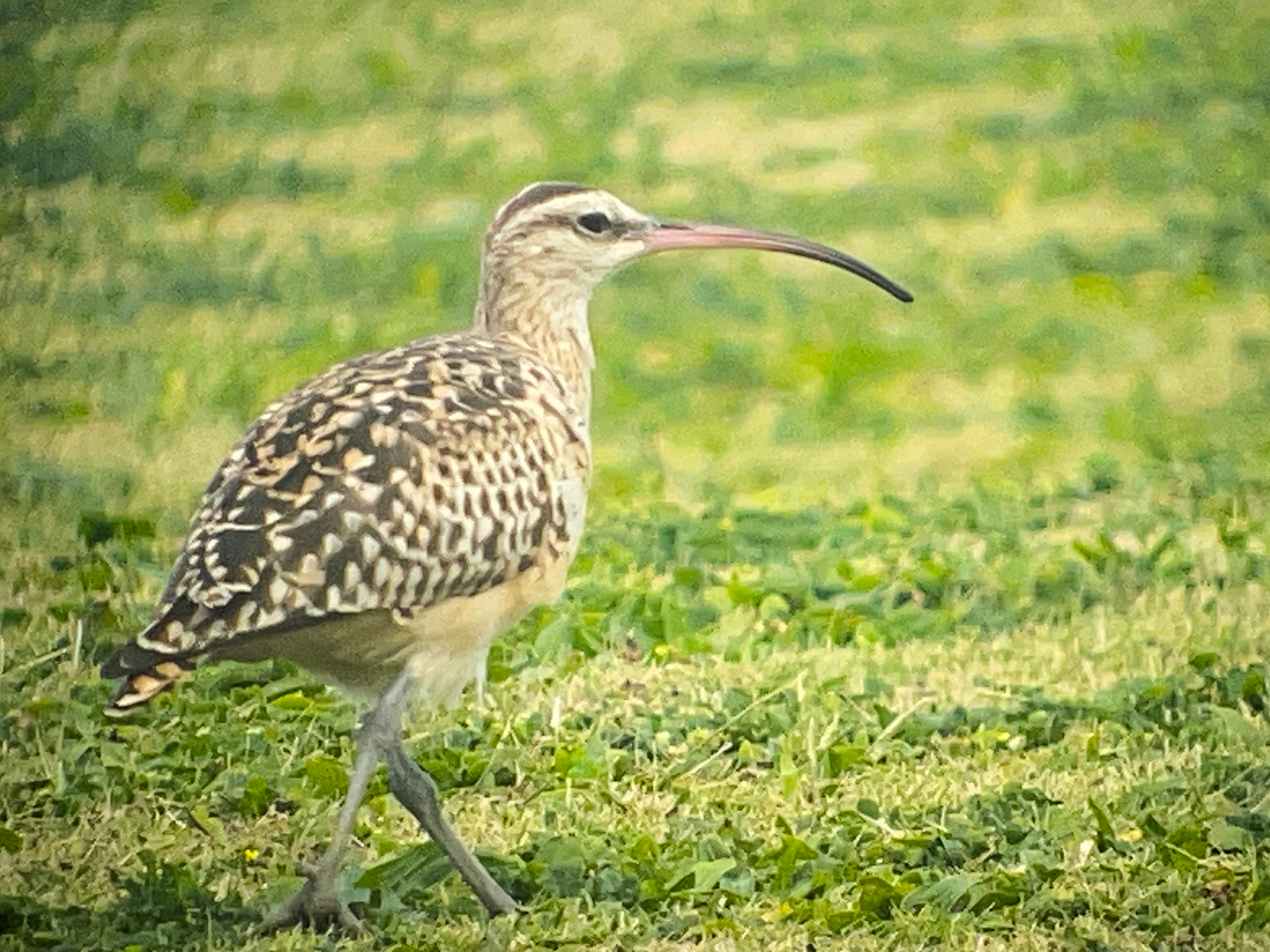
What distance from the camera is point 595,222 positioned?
21.2 ft

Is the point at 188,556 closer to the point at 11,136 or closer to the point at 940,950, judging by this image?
the point at 940,950

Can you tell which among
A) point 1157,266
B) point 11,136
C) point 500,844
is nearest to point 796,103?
point 1157,266

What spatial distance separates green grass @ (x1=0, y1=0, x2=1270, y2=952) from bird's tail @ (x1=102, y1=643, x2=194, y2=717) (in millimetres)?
409

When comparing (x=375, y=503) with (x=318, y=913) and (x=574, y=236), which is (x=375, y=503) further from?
(x=574, y=236)

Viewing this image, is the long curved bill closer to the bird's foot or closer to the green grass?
the green grass

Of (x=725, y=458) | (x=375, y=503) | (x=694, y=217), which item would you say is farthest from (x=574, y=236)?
(x=694, y=217)

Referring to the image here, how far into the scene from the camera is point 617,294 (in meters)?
11.4

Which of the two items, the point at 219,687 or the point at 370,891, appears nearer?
the point at 370,891

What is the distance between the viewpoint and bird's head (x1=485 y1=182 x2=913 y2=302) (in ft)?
21.1

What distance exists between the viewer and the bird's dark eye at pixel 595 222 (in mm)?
6441

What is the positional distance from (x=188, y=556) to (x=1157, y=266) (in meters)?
6.98

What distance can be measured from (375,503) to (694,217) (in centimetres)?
688

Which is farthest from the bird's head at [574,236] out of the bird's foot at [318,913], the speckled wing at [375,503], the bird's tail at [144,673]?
the bird's foot at [318,913]

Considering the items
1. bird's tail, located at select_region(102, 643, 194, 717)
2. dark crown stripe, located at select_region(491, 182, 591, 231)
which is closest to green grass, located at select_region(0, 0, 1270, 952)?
bird's tail, located at select_region(102, 643, 194, 717)
